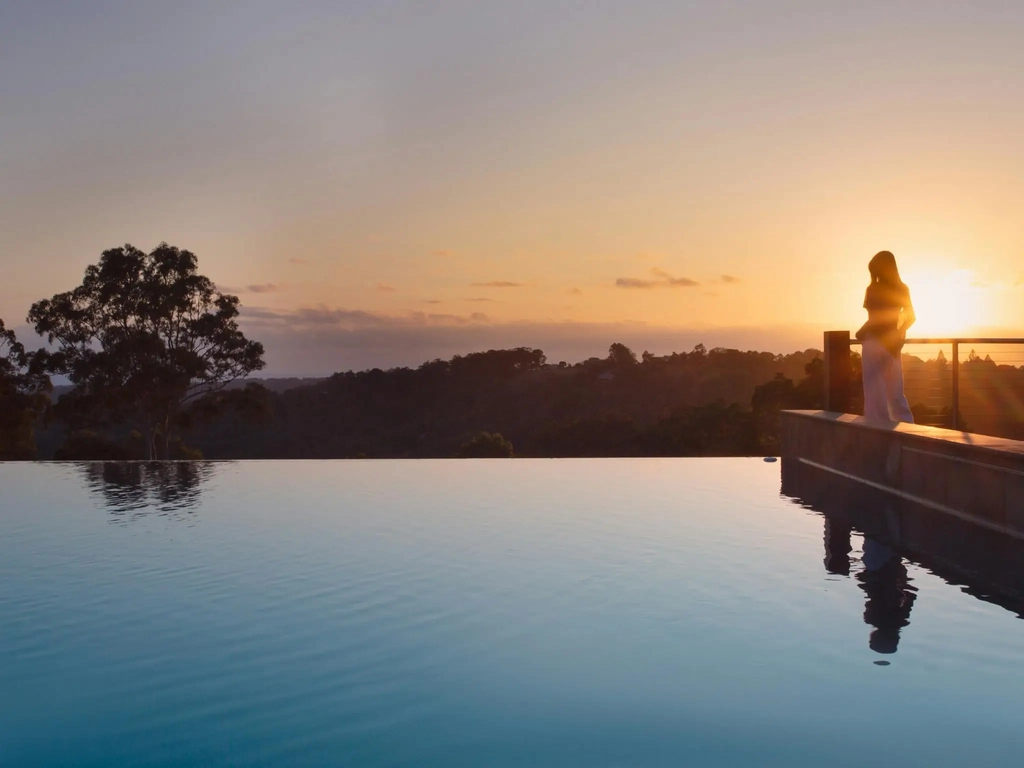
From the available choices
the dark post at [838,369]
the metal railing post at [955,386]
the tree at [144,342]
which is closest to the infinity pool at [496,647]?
the dark post at [838,369]

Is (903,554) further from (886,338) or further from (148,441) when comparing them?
(148,441)

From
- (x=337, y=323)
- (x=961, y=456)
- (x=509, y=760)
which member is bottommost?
(x=509, y=760)

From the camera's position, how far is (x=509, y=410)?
157 feet

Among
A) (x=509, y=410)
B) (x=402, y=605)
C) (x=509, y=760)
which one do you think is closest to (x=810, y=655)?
(x=509, y=760)

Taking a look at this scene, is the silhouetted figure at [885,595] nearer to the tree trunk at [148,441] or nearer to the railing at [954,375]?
the railing at [954,375]

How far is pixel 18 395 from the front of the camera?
1195 inches

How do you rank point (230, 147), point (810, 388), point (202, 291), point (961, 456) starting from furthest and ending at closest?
1. point (202, 291)
2. point (810, 388)
3. point (230, 147)
4. point (961, 456)

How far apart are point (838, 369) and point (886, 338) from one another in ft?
6.27

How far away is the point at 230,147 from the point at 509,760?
1888 centimetres

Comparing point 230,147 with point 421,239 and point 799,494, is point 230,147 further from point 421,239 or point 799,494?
point 799,494

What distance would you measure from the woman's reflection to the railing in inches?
152

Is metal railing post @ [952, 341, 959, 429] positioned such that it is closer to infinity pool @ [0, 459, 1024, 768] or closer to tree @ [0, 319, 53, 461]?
infinity pool @ [0, 459, 1024, 768]

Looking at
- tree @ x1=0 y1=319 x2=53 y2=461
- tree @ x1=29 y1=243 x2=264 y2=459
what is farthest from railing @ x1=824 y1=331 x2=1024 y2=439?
tree @ x1=0 y1=319 x2=53 y2=461

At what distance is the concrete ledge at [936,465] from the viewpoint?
5613 mm
